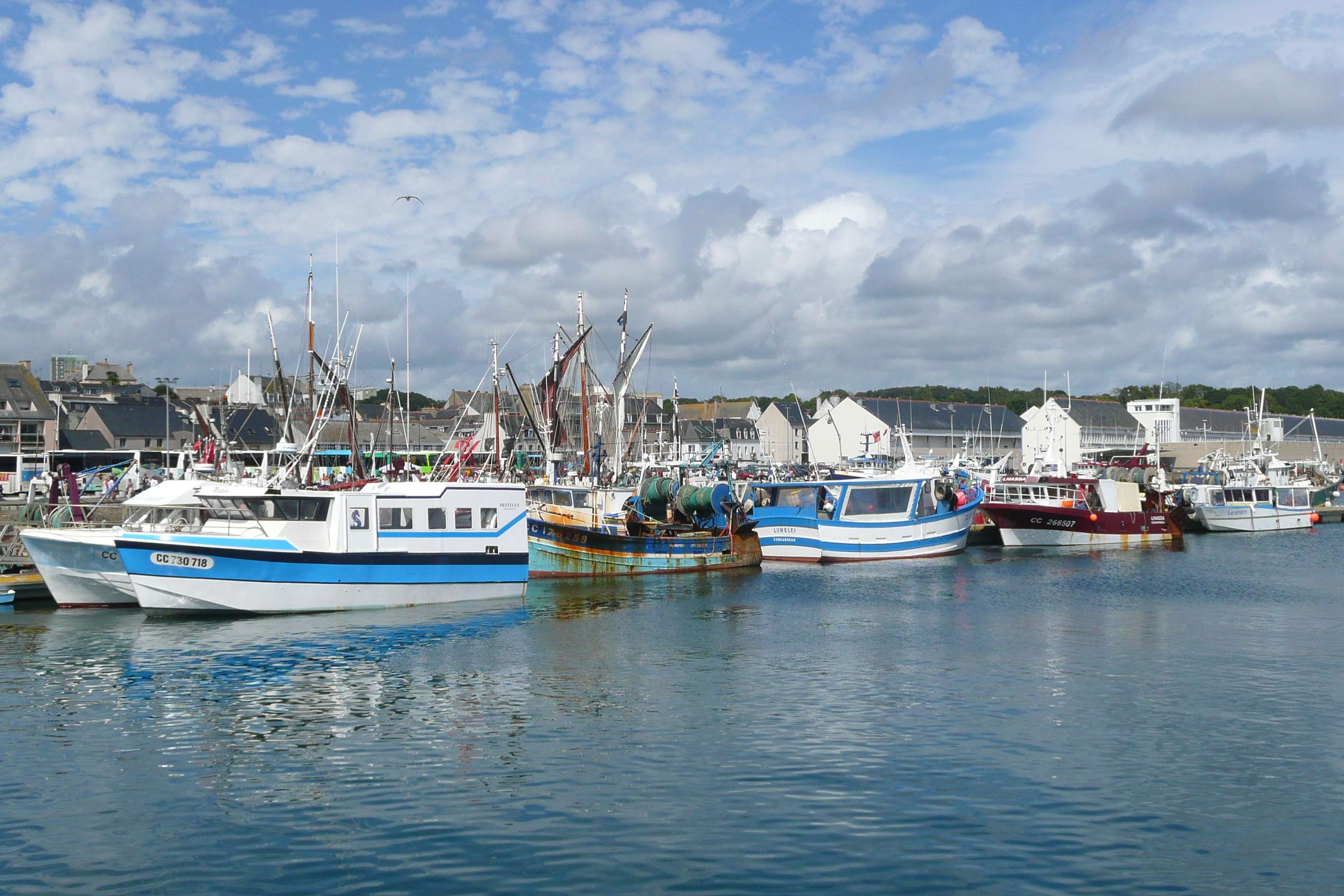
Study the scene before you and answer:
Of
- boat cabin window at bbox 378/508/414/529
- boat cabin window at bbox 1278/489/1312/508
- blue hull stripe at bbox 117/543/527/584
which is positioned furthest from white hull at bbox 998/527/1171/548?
boat cabin window at bbox 378/508/414/529

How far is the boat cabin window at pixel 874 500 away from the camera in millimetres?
51750

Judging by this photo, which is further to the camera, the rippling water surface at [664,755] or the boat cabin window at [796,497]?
the boat cabin window at [796,497]

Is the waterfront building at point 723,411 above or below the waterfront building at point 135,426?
above

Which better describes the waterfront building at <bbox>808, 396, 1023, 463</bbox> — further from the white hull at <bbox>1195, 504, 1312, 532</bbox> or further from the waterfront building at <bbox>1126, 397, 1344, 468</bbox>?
the white hull at <bbox>1195, 504, 1312, 532</bbox>

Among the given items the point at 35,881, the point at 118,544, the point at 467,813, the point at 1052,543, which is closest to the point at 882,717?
the point at 467,813

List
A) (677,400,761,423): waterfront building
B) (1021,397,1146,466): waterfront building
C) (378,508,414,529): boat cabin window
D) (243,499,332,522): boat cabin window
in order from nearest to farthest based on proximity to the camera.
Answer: (243,499,332,522): boat cabin window, (378,508,414,529): boat cabin window, (1021,397,1146,466): waterfront building, (677,400,761,423): waterfront building

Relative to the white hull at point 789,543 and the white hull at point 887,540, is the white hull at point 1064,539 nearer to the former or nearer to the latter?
the white hull at point 887,540

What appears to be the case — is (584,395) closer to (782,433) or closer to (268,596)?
(268,596)

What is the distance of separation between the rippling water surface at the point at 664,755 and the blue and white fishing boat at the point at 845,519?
1709cm

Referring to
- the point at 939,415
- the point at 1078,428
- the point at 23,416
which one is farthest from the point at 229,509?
the point at 1078,428

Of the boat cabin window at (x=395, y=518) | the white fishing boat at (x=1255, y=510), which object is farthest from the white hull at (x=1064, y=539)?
the boat cabin window at (x=395, y=518)

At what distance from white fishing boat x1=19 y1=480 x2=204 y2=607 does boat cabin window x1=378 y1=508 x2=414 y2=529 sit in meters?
5.51

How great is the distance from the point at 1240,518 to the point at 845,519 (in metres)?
41.7

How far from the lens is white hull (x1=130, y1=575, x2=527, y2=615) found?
102ft
